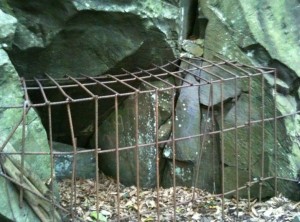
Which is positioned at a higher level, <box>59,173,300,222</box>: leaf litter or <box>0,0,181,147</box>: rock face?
<box>0,0,181,147</box>: rock face

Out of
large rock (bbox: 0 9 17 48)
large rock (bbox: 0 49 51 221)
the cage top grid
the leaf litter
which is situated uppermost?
large rock (bbox: 0 9 17 48)

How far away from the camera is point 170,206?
393 centimetres

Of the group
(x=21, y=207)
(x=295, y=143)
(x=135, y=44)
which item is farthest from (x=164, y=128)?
(x=21, y=207)

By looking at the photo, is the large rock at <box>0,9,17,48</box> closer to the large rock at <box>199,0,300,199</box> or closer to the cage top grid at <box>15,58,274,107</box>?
the cage top grid at <box>15,58,274,107</box>

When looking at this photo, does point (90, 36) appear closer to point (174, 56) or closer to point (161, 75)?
point (161, 75)

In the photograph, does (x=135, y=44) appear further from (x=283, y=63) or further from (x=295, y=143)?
(x=295, y=143)

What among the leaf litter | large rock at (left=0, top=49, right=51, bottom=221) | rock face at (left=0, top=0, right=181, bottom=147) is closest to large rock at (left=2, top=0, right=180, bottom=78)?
rock face at (left=0, top=0, right=181, bottom=147)

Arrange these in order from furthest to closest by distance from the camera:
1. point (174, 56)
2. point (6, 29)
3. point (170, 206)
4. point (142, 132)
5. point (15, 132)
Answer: point (142, 132) < point (174, 56) < point (170, 206) < point (6, 29) < point (15, 132)

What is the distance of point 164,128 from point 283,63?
43.0 inches

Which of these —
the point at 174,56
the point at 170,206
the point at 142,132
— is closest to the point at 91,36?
the point at 174,56

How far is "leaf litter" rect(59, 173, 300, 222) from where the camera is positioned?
3874 millimetres

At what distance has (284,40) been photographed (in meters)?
4.39

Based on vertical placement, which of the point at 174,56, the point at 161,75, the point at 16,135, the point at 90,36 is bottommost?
the point at 16,135

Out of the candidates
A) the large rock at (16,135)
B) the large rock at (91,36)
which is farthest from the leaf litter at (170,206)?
the large rock at (91,36)
